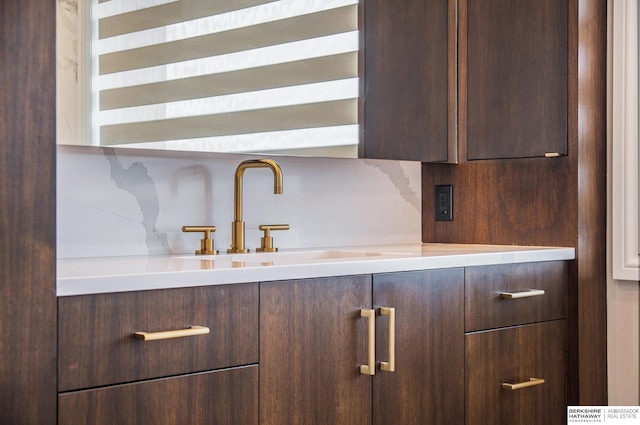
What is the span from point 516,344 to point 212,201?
0.88 m

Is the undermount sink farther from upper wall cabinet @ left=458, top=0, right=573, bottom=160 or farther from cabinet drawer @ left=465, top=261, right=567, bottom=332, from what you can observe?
upper wall cabinet @ left=458, top=0, right=573, bottom=160

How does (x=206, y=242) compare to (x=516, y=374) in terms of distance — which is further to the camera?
(x=516, y=374)

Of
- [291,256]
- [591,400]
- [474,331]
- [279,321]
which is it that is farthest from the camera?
[591,400]

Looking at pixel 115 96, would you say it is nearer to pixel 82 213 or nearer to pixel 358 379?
pixel 82 213

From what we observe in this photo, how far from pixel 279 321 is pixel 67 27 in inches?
32.1

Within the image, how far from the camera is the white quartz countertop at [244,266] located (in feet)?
4.45

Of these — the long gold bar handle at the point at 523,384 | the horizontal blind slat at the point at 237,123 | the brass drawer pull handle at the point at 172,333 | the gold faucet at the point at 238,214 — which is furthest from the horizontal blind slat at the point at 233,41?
the long gold bar handle at the point at 523,384

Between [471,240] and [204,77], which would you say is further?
[471,240]

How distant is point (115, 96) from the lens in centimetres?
190

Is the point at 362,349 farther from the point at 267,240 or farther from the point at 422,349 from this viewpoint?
the point at 267,240

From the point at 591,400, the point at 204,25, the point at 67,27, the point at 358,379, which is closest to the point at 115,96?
the point at 67,27

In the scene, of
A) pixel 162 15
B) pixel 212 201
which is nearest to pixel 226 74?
pixel 162 15

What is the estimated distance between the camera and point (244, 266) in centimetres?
156

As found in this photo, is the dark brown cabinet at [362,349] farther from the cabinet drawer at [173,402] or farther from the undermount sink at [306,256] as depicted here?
the undermount sink at [306,256]
